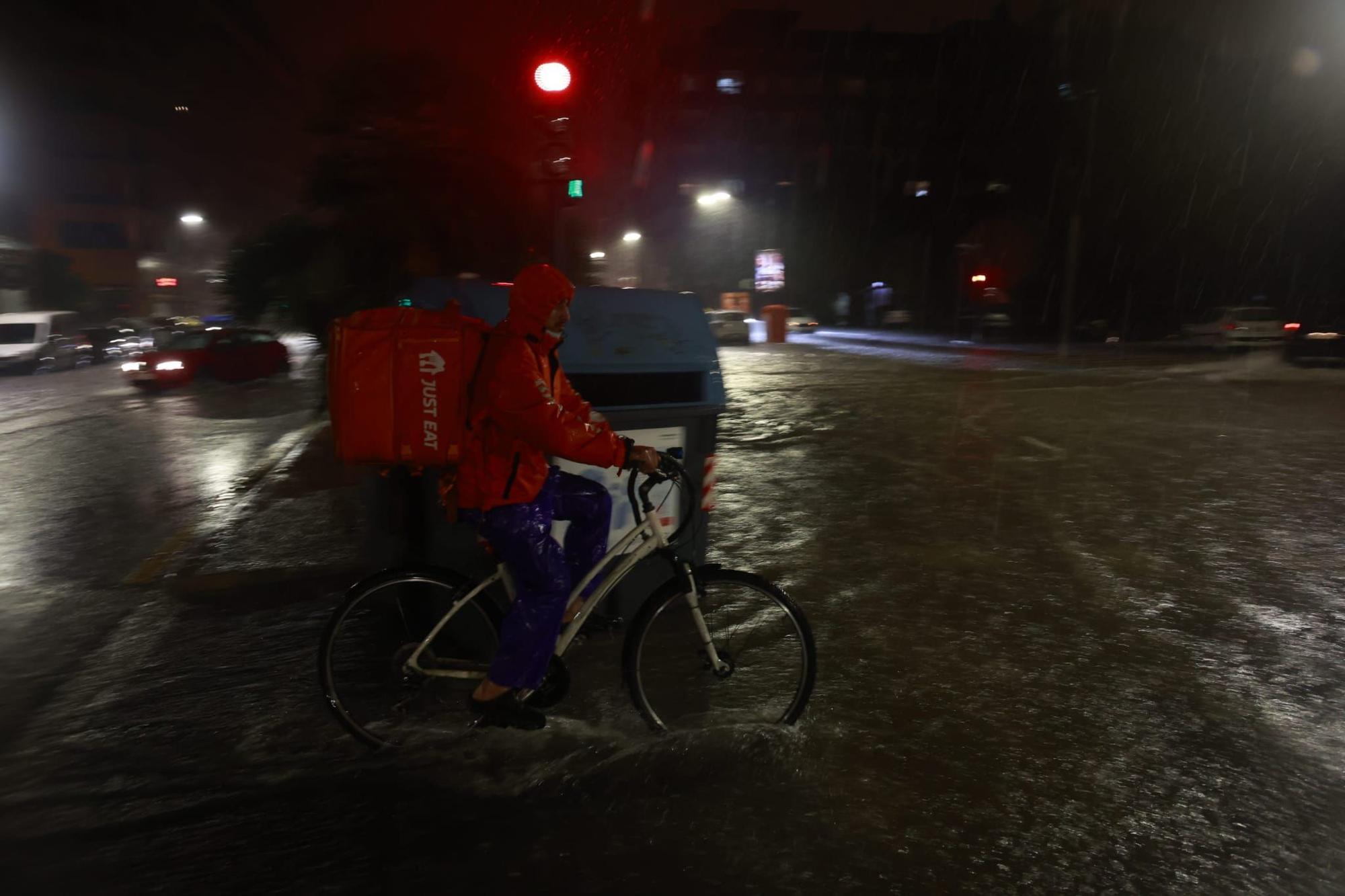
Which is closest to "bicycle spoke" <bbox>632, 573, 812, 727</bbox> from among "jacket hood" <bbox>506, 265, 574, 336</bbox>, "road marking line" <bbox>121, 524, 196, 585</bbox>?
"jacket hood" <bbox>506, 265, 574, 336</bbox>

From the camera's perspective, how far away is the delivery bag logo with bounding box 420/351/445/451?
142 inches

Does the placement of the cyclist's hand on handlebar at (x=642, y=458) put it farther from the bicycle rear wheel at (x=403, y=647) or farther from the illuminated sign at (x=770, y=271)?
the illuminated sign at (x=770, y=271)

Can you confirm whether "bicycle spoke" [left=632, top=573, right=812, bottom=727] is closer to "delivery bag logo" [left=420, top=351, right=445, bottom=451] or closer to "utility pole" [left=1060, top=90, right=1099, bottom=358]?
"delivery bag logo" [left=420, top=351, right=445, bottom=451]

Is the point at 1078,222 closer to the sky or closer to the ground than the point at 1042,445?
closer to the sky

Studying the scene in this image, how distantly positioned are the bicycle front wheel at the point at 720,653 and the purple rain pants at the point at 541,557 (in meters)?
0.30

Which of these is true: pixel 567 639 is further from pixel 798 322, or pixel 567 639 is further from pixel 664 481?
pixel 798 322

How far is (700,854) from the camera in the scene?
3.19 meters

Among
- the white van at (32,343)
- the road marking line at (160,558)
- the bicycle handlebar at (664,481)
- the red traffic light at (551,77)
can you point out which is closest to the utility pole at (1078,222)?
the red traffic light at (551,77)

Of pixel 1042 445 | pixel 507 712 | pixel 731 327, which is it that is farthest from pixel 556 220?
pixel 731 327

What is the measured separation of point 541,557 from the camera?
3.59 metres

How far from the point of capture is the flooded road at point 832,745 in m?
3.17

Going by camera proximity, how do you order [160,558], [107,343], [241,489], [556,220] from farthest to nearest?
[107,343] → [241,489] → [556,220] → [160,558]

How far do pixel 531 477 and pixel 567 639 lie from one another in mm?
694

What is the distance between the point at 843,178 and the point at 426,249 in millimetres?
50437
